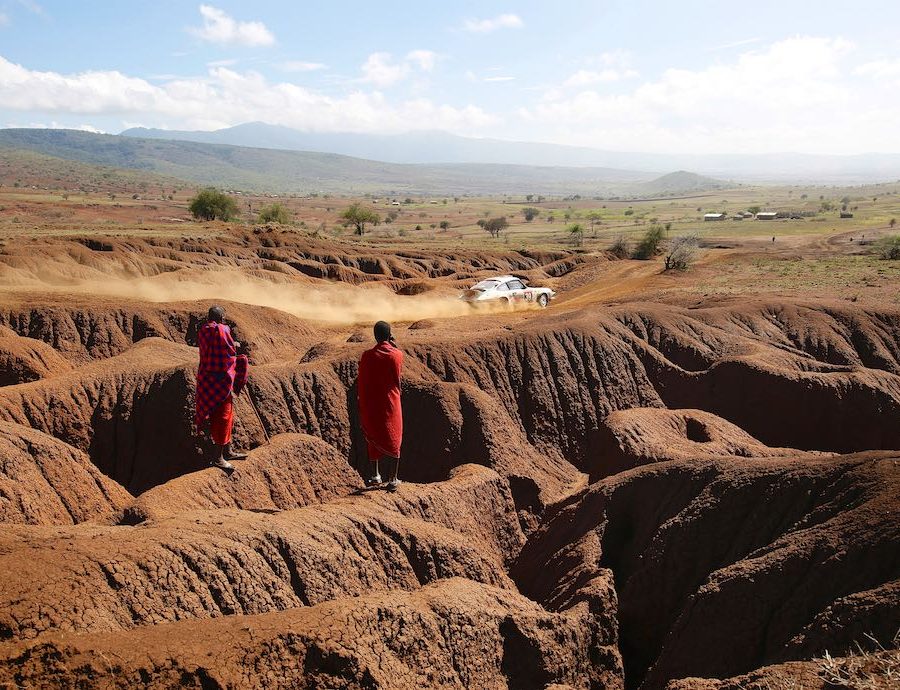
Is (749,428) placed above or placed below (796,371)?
below

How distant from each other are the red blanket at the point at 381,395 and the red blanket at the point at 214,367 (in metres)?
1.84

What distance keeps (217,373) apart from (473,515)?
4.45m

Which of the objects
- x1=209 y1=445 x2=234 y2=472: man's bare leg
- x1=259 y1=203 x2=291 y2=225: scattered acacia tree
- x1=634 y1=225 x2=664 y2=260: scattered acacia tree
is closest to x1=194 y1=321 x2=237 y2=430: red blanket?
x1=209 y1=445 x2=234 y2=472: man's bare leg

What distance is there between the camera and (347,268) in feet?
137

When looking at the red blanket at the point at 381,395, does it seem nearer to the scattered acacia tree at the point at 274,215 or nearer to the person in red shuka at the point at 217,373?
the person in red shuka at the point at 217,373

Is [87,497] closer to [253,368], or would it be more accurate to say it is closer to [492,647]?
[253,368]

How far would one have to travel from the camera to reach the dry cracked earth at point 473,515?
5945 mm

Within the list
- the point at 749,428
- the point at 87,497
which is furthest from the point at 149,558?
the point at 749,428

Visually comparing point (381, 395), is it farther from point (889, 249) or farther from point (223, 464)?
point (889, 249)

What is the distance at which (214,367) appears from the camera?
9.27 m

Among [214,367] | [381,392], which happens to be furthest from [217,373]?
[381,392]

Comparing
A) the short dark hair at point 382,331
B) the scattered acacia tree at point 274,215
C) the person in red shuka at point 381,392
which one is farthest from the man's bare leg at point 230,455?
the scattered acacia tree at point 274,215

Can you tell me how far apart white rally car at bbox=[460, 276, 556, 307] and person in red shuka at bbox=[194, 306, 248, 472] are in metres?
21.8

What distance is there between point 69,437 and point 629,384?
12.6 m
